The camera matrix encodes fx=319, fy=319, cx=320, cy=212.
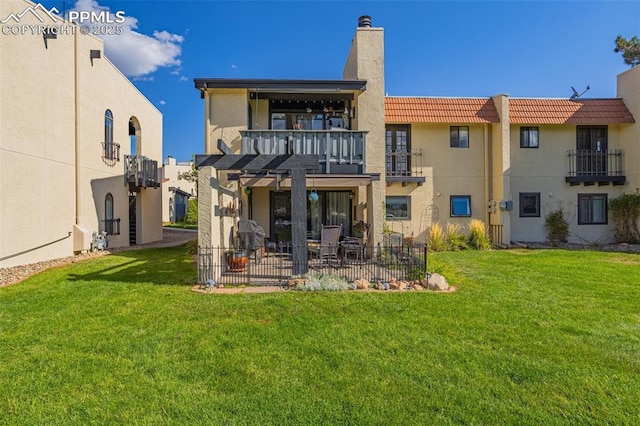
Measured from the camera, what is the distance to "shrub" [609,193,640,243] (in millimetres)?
16953

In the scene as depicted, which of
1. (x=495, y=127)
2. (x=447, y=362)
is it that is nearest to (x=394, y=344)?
(x=447, y=362)

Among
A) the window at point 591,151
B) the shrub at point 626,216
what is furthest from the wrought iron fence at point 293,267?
the shrub at point 626,216

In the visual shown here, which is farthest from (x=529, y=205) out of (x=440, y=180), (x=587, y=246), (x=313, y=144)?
(x=313, y=144)

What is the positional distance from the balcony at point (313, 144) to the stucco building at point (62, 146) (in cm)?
765

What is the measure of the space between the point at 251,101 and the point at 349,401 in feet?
44.6

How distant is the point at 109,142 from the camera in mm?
16578

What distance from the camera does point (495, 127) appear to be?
677 inches

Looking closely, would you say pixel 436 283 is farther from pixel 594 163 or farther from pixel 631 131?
pixel 631 131

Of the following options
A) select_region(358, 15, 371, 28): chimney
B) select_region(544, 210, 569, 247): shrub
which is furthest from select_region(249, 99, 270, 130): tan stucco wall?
select_region(544, 210, 569, 247): shrub

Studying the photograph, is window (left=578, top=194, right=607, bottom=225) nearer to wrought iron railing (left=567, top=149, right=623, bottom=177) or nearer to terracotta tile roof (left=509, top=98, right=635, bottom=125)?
wrought iron railing (left=567, top=149, right=623, bottom=177)

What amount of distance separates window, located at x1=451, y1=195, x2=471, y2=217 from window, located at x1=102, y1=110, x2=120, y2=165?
60.1ft

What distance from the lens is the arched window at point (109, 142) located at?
16.2 m

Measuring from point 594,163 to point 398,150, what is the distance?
11.1 meters

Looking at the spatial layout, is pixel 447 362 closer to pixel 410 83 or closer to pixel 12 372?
pixel 12 372
